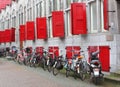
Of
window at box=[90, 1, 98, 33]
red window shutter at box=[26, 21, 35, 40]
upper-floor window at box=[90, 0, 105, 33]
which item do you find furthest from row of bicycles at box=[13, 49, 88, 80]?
red window shutter at box=[26, 21, 35, 40]

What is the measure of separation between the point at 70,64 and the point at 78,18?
94.3 inches

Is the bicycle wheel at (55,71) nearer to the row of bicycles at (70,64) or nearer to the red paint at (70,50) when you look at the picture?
the row of bicycles at (70,64)

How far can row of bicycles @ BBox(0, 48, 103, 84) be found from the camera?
1355 cm

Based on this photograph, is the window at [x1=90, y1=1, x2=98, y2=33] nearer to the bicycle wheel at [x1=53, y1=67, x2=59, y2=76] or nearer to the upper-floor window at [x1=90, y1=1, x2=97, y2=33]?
the upper-floor window at [x1=90, y1=1, x2=97, y2=33]

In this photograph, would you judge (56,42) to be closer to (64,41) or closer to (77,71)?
(64,41)

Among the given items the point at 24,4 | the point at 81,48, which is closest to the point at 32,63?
the point at 81,48

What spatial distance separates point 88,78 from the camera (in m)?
14.7

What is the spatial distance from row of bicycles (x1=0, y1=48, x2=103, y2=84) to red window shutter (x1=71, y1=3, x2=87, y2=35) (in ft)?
3.31

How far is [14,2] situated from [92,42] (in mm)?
24530

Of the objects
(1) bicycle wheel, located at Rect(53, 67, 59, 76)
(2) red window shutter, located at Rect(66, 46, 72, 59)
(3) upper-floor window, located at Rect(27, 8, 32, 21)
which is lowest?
(1) bicycle wheel, located at Rect(53, 67, 59, 76)

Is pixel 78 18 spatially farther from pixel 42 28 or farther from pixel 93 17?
pixel 42 28

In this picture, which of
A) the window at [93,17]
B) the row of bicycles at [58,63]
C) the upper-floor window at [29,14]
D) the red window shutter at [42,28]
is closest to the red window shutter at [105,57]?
the row of bicycles at [58,63]

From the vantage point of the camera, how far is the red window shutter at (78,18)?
17.3 meters

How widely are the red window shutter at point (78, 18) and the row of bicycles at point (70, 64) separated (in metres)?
1.01
